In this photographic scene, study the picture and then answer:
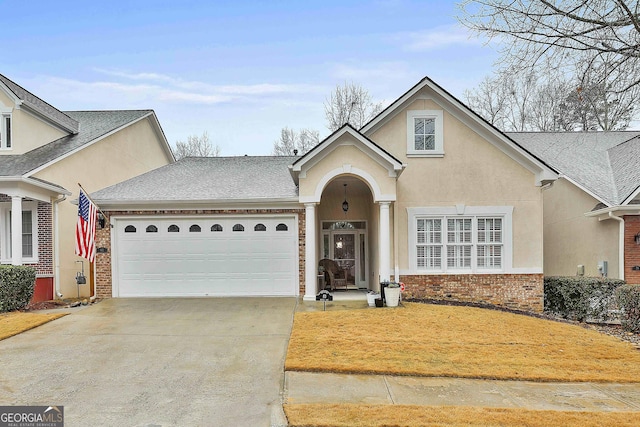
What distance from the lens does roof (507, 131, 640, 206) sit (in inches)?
Answer: 572

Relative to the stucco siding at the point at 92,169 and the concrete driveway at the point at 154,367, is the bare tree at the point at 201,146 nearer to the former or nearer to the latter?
the stucco siding at the point at 92,169

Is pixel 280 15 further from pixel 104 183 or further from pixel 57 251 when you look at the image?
pixel 57 251

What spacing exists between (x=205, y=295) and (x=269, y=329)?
4.53m

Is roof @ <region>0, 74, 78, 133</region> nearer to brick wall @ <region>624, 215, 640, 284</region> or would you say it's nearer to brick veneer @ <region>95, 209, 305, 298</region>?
brick veneer @ <region>95, 209, 305, 298</region>

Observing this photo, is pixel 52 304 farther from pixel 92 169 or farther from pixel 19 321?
pixel 92 169

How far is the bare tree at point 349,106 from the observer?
3086 cm

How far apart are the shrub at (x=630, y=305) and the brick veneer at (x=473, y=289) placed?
3.08 meters

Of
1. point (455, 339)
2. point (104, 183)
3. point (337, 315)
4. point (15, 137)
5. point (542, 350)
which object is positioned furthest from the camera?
point (104, 183)

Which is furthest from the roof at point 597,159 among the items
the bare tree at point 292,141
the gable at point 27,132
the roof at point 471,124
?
the bare tree at point 292,141

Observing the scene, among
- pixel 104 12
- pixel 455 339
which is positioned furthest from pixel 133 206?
pixel 455 339

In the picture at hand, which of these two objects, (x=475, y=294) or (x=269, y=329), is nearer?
(x=269, y=329)

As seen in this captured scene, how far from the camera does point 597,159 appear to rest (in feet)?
55.7

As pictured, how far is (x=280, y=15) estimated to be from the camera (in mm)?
13781

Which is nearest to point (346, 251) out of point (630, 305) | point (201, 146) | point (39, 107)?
point (630, 305)
